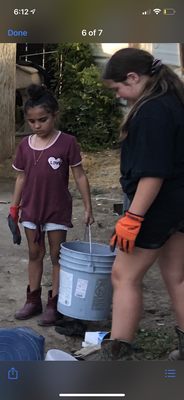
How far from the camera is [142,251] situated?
2.79 metres

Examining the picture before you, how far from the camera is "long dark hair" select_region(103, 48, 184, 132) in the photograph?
2.50m

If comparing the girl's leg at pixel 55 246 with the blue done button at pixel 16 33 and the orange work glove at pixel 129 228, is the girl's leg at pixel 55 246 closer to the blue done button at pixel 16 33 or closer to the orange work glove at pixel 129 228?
the orange work glove at pixel 129 228

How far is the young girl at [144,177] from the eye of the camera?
8.30 feet

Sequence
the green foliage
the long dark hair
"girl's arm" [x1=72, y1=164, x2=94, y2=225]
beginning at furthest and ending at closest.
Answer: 1. the green foliage
2. "girl's arm" [x1=72, y1=164, x2=94, y2=225]
3. the long dark hair

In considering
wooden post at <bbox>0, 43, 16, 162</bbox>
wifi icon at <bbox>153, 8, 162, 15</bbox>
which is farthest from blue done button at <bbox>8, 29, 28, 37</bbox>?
wooden post at <bbox>0, 43, 16, 162</bbox>

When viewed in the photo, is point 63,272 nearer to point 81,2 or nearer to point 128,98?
point 128,98

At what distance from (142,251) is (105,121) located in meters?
4.02

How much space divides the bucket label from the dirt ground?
254 millimetres

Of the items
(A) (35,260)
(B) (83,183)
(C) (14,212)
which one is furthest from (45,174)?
(A) (35,260)

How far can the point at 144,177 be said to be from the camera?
8.44ft

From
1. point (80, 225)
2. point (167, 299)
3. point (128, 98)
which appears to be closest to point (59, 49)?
point (80, 225)

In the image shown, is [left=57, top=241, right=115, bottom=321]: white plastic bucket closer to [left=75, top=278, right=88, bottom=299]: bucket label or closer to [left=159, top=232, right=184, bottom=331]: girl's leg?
[left=75, top=278, right=88, bottom=299]: bucket label

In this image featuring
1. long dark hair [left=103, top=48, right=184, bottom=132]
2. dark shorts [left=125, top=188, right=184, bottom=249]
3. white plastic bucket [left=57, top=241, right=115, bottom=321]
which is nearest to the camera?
long dark hair [left=103, top=48, right=184, bottom=132]

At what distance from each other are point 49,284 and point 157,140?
6.53 feet
